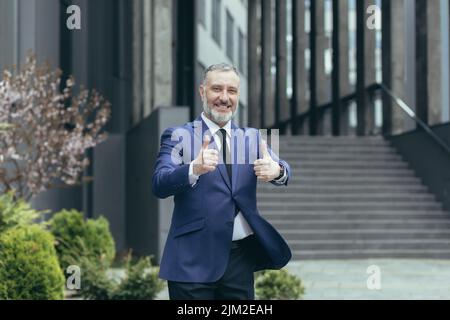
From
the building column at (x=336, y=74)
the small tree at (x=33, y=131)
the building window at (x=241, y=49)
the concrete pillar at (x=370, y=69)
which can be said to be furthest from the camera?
the building window at (x=241, y=49)

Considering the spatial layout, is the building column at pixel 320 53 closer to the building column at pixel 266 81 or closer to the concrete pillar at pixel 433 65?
the building column at pixel 266 81

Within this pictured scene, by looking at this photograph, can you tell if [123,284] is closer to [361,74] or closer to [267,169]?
[267,169]

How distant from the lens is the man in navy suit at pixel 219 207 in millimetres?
3779

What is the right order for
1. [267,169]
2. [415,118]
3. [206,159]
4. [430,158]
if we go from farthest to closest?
[415,118], [430,158], [267,169], [206,159]

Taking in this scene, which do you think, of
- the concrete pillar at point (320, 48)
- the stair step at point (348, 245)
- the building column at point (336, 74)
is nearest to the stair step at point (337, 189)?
the stair step at point (348, 245)

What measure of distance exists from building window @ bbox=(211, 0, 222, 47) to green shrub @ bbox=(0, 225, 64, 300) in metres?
28.8

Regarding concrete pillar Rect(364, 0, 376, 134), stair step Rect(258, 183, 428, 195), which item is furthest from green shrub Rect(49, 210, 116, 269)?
concrete pillar Rect(364, 0, 376, 134)

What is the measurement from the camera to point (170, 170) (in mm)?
3732

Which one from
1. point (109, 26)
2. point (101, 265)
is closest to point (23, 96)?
point (101, 265)

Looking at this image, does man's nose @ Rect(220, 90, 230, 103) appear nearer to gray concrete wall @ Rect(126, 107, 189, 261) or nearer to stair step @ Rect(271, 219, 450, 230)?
gray concrete wall @ Rect(126, 107, 189, 261)

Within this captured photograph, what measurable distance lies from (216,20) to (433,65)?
2072cm

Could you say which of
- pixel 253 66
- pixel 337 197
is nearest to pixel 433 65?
pixel 337 197

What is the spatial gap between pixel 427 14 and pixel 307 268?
24.3ft
